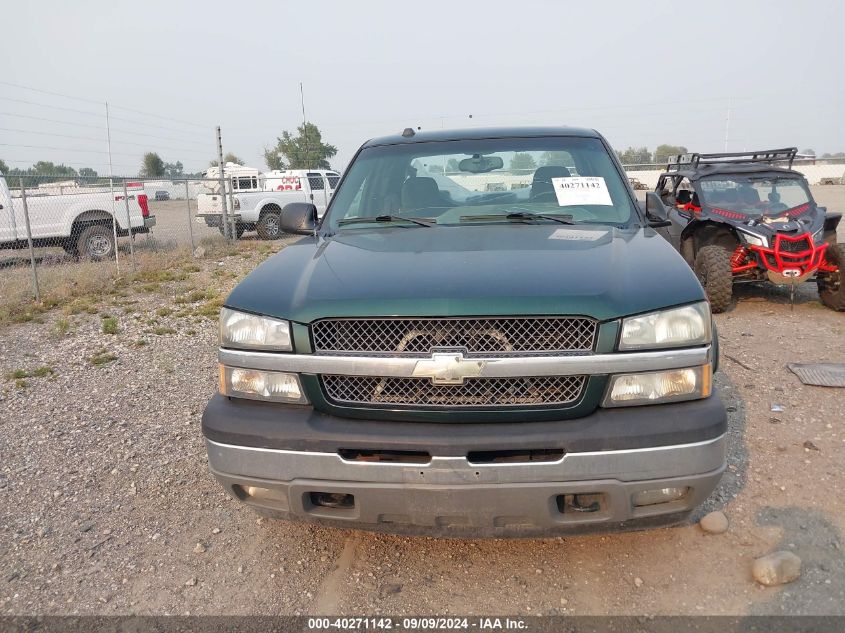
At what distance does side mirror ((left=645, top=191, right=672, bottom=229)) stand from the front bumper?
4.75 feet

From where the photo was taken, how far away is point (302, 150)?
162ft

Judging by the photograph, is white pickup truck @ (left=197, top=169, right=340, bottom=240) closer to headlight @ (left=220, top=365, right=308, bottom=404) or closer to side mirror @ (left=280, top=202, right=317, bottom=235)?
side mirror @ (left=280, top=202, right=317, bottom=235)

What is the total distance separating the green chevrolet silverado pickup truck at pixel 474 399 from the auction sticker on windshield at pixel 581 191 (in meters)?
0.96

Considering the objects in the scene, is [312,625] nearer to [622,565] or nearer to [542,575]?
[542,575]

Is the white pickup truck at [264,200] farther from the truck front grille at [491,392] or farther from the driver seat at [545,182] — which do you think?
the truck front grille at [491,392]

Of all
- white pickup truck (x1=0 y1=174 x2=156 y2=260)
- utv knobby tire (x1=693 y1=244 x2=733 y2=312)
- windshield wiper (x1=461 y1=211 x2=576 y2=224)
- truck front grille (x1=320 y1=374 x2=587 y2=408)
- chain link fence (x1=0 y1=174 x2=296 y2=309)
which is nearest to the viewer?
truck front grille (x1=320 y1=374 x2=587 y2=408)

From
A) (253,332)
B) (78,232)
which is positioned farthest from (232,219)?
(253,332)

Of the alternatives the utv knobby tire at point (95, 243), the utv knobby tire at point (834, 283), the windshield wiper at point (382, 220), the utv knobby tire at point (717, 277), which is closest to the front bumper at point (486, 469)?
the windshield wiper at point (382, 220)

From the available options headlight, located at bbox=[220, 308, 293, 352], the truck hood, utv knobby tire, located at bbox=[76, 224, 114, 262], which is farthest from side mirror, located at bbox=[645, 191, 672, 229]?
utv knobby tire, located at bbox=[76, 224, 114, 262]

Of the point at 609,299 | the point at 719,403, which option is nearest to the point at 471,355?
the point at 609,299

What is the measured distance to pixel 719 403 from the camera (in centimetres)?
238

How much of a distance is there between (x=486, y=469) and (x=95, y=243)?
12172 mm

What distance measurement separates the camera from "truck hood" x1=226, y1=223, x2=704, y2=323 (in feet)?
7.65

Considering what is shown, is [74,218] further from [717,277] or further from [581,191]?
[581,191]
